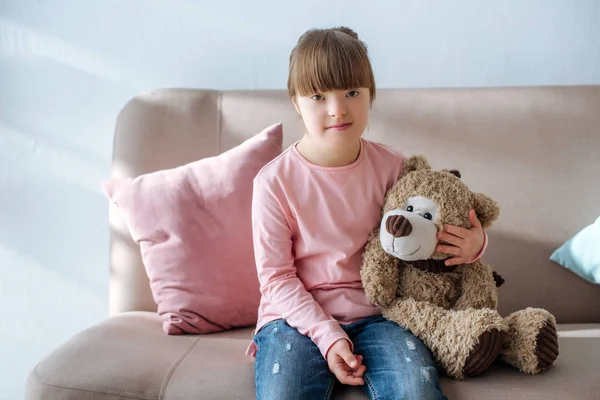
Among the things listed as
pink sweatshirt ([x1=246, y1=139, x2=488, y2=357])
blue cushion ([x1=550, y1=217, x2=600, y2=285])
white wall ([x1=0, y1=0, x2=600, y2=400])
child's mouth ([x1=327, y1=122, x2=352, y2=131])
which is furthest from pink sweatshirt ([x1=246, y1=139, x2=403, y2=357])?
white wall ([x1=0, y1=0, x2=600, y2=400])

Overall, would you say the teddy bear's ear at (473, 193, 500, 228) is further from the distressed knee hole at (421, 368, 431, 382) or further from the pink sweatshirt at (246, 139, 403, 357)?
the distressed knee hole at (421, 368, 431, 382)

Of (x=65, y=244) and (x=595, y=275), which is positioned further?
(x=65, y=244)

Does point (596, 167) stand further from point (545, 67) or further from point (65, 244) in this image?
point (65, 244)

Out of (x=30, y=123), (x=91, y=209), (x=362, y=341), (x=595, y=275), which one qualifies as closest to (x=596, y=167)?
(x=595, y=275)

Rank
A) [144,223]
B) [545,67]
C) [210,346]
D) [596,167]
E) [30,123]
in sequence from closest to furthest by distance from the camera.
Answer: [210,346] → [144,223] → [596,167] → [545,67] → [30,123]

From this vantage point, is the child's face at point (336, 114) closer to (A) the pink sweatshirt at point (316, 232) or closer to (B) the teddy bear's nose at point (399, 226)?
(A) the pink sweatshirt at point (316, 232)

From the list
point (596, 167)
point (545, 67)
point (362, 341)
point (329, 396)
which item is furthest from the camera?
point (545, 67)

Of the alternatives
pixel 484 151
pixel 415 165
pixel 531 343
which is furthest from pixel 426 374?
pixel 484 151

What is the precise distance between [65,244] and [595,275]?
5.05 ft

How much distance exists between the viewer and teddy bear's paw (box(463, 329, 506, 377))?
1.18 m

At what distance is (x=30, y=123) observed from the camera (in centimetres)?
205

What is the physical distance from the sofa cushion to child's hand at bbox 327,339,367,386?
0.08 feet

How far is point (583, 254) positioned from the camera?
1621 mm

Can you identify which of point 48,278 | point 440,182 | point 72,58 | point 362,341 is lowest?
point 48,278
